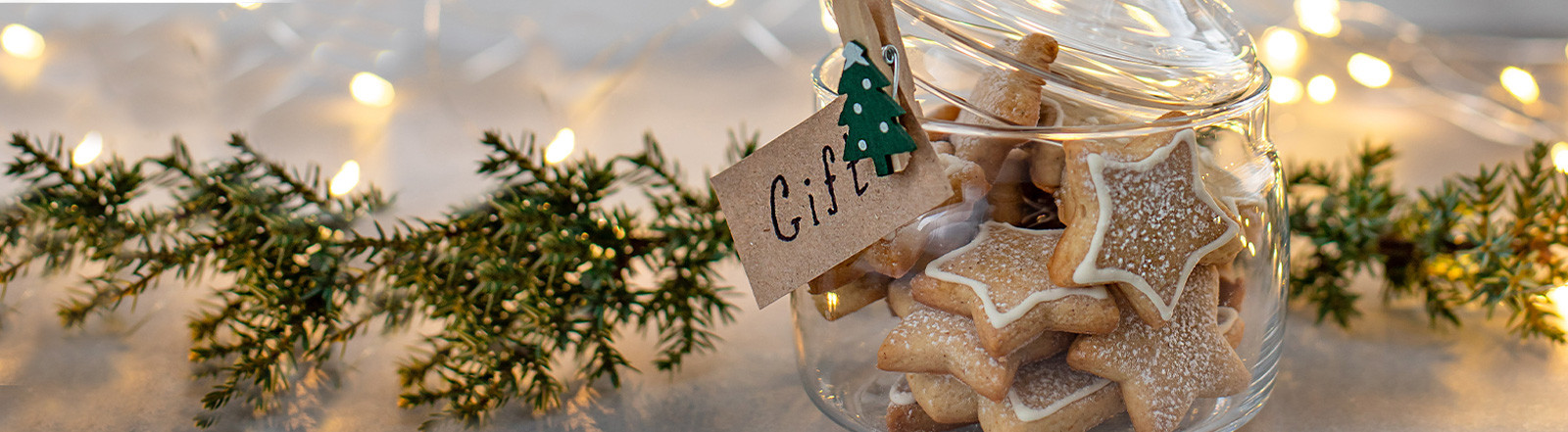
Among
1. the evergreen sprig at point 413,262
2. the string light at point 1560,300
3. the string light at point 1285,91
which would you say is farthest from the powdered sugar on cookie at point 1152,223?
the string light at point 1285,91

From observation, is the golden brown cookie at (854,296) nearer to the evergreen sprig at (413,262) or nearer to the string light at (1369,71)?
the evergreen sprig at (413,262)

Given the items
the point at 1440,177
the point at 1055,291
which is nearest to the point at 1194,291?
the point at 1055,291

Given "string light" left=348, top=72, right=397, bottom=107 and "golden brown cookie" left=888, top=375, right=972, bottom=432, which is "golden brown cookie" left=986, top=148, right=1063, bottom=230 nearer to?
"golden brown cookie" left=888, top=375, right=972, bottom=432

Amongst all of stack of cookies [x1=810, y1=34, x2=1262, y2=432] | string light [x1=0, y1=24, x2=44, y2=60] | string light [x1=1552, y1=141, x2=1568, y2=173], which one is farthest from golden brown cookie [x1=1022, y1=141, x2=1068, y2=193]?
string light [x1=0, y1=24, x2=44, y2=60]

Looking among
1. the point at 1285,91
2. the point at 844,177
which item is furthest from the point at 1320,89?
the point at 844,177

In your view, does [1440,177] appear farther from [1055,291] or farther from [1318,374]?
[1055,291]

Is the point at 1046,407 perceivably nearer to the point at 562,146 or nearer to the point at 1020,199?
the point at 1020,199
